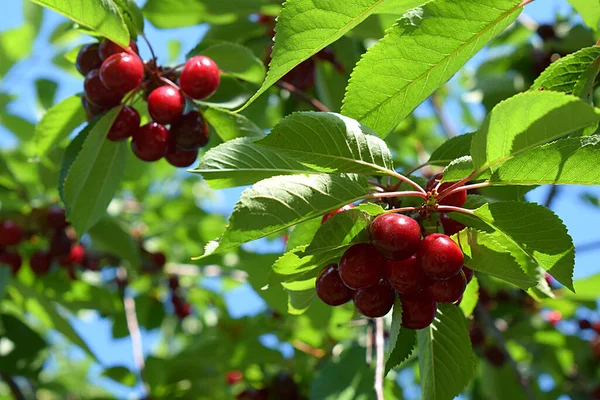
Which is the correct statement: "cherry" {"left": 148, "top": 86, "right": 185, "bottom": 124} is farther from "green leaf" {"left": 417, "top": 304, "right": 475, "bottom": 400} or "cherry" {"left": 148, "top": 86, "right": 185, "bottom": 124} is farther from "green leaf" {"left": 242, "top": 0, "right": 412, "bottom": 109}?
"green leaf" {"left": 417, "top": 304, "right": 475, "bottom": 400}

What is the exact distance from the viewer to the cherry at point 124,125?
6.56 feet

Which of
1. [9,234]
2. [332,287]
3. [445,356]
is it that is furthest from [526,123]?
[9,234]

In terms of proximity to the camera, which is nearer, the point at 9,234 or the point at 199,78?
the point at 199,78

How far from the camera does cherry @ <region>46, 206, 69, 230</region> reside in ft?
11.1

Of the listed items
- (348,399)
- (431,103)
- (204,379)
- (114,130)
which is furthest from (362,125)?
(431,103)

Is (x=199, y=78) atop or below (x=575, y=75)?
below

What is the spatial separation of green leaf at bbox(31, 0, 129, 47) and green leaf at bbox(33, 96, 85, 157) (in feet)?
1.37

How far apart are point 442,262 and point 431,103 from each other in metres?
3.21

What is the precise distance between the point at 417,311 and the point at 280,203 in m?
0.42

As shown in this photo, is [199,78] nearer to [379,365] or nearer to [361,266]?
[361,266]

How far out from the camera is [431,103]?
14.4ft

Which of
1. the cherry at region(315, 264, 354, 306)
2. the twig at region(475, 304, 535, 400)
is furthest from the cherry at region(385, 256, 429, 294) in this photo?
the twig at region(475, 304, 535, 400)

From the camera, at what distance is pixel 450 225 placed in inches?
60.7

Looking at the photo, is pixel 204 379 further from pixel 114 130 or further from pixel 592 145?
pixel 592 145
